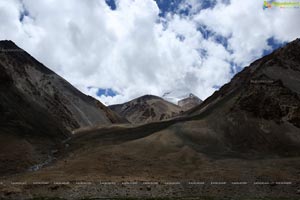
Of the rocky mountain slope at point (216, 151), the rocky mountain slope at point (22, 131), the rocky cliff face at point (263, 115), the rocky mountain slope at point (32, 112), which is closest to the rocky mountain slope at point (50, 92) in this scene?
the rocky mountain slope at point (32, 112)

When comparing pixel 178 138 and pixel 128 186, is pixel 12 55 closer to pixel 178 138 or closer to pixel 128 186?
pixel 178 138

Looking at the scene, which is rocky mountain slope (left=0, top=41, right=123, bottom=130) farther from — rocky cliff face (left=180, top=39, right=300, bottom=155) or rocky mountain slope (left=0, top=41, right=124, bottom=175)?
rocky cliff face (left=180, top=39, right=300, bottom=155)

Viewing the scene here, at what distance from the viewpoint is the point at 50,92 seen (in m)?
104

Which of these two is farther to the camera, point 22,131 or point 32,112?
point 32,112

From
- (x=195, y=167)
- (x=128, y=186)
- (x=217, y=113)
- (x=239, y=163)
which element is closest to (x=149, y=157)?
(x=195, y=167)

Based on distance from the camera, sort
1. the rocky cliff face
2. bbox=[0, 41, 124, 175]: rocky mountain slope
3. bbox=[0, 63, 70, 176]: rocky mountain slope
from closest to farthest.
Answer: bbox=[0, 63, 70, 176]: rocky mountain slope, bbox=[0, 41, 124, 175]: rocky mountain slope, the rocky cliff face

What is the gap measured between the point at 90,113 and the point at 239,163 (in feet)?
252

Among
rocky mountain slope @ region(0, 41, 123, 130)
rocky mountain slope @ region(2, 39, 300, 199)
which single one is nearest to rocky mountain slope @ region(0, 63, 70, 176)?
rocky mountain slope @ region(2, 39, 300, 199)

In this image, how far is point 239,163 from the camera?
49531 mm

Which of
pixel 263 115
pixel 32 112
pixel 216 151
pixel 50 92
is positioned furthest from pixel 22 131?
pixel 263 115

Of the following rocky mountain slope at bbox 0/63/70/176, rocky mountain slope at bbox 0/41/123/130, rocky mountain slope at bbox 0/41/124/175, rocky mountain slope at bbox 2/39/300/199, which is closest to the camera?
rocky mountain slope at bbox 2/39/300/199

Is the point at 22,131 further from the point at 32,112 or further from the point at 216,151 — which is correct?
the point at 216,151

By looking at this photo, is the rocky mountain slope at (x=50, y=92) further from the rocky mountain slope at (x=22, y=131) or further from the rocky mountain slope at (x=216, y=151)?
the rocky mountain slope at (x=216, y=151)

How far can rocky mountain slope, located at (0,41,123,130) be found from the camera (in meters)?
91.2
